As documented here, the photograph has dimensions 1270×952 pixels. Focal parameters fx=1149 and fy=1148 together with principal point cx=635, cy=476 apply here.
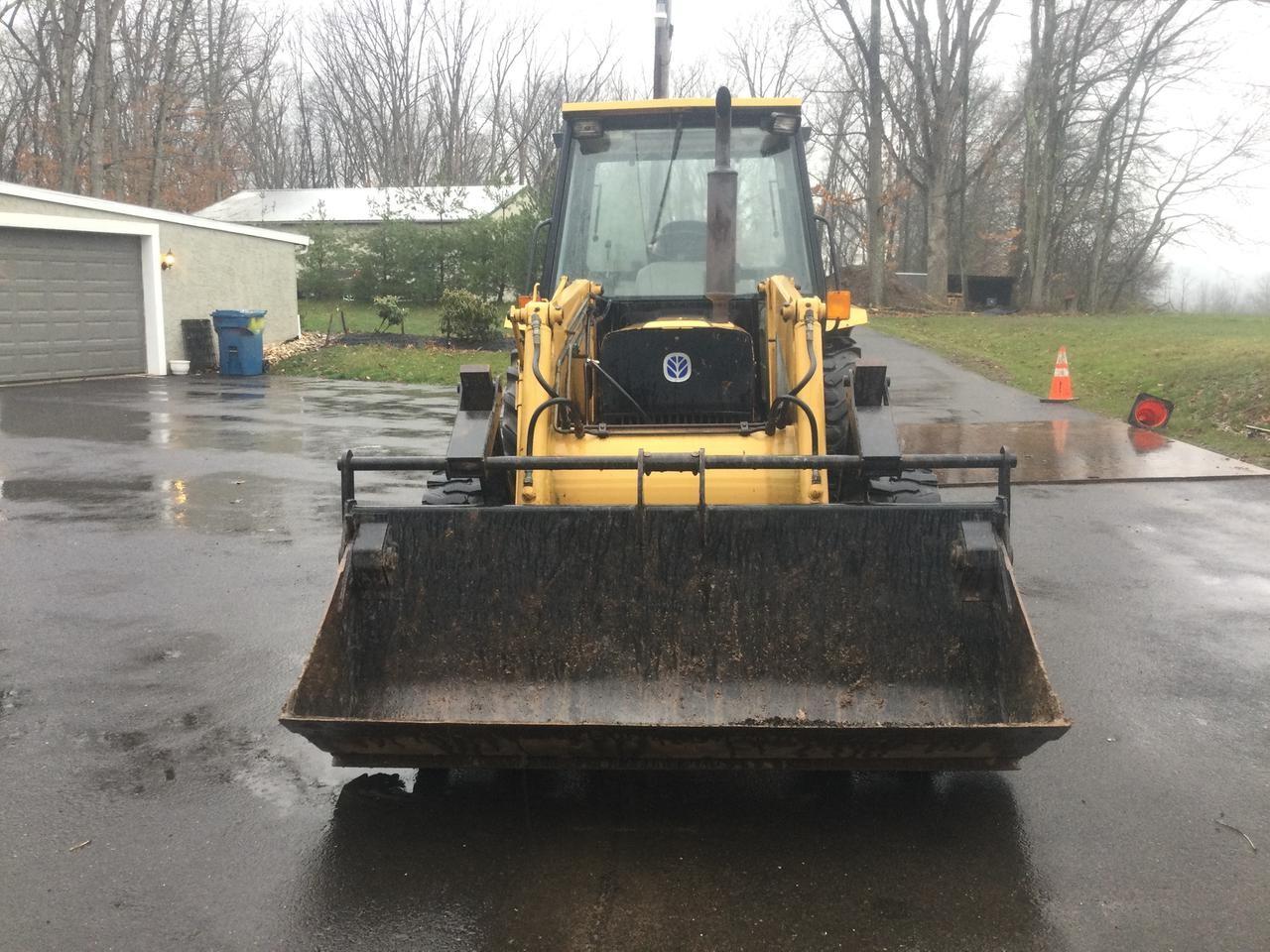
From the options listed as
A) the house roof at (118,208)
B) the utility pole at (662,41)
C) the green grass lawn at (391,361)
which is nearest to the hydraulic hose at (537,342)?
the utility pole at (662,41)

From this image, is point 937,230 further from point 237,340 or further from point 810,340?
point 810,340

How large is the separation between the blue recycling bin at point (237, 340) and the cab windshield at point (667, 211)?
16.1m

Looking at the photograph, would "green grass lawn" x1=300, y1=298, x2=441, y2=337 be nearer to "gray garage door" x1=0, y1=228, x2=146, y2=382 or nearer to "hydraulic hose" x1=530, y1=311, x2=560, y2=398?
"gray garage door" x1=0, y1=228, x2=146, y2=382

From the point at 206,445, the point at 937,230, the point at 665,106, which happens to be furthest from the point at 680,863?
the point at 937,230

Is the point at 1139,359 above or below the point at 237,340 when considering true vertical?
above

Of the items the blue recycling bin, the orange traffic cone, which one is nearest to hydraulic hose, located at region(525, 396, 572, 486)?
the orange traffic cone

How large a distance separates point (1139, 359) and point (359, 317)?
20.4 m

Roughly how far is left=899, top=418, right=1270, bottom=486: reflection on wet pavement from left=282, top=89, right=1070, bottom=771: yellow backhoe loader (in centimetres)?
497

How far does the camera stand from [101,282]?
778 inches

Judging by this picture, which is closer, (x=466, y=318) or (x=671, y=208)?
(x=671, y=208)

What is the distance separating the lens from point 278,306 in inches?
982

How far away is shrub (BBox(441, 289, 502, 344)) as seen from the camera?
2445 centimetres

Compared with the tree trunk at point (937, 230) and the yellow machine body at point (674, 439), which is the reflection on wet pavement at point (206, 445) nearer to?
the yellow machine body at point (674, 439)

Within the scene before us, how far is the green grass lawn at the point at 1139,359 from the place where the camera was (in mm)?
13734
